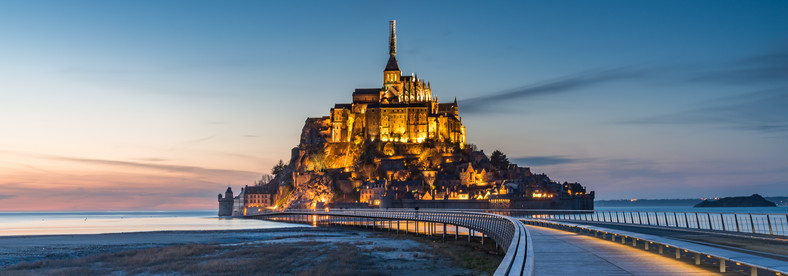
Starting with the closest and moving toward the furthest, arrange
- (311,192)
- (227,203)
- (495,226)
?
1. (495,226)
2. (311,192)
3. (227,203)

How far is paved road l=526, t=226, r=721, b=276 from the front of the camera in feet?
44.1

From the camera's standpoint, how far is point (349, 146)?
546 feet

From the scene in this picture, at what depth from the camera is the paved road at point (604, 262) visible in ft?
44.1

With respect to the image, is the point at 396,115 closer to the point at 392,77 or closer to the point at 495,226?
the point at 392,77

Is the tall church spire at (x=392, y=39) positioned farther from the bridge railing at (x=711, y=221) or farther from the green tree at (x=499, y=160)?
the bridge railing at (x=711, y=221)

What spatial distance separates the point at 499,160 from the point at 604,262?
485 feet

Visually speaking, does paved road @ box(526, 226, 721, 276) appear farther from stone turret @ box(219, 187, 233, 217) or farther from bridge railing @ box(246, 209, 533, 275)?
stone turret @ box(219, 187, 233, 217)

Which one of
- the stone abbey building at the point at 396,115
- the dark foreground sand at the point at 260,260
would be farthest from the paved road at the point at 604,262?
the stone abbey building at the point at 396,115

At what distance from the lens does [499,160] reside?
162 m

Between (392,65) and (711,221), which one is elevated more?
(392,65)

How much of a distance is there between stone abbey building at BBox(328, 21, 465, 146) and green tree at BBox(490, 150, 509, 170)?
10.1 m

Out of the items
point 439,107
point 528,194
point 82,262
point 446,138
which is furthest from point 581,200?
point 82,262

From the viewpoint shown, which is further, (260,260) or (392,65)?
(392,65)

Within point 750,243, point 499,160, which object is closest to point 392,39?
point 499,160
